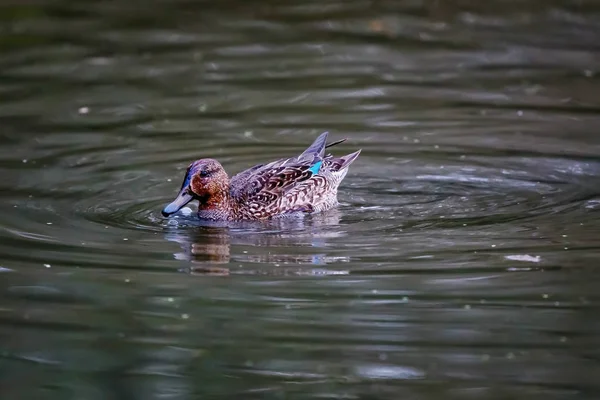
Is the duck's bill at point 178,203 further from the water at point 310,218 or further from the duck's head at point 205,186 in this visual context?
the water at point 310,218

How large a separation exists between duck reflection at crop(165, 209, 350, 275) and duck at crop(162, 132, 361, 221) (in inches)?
4.9

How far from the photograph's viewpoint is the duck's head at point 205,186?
411 inches

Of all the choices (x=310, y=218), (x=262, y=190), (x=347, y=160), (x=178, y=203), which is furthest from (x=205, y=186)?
(x=347, y=160)

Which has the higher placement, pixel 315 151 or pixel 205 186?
pixel 315 151

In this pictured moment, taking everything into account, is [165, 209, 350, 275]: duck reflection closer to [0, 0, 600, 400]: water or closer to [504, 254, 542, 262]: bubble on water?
[0, 0, 600, 400]: water

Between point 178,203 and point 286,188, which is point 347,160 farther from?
point 178,203

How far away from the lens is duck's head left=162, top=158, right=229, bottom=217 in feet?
34.2

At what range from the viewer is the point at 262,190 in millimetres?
10688

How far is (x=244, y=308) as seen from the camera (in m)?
8.08

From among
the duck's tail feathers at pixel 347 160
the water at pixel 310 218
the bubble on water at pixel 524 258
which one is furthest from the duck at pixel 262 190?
the bubble on water at pixel 524 258

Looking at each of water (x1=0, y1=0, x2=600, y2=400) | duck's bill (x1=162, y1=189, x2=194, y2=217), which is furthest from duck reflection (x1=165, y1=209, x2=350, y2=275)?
duck's bill (x1=162, y1=189, x2=194, y2=217)

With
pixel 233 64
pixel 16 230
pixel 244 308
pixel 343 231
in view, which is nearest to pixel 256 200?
pixel 343 231

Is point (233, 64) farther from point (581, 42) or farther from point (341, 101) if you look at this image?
point (581, 42)

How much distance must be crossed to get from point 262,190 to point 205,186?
50cm
